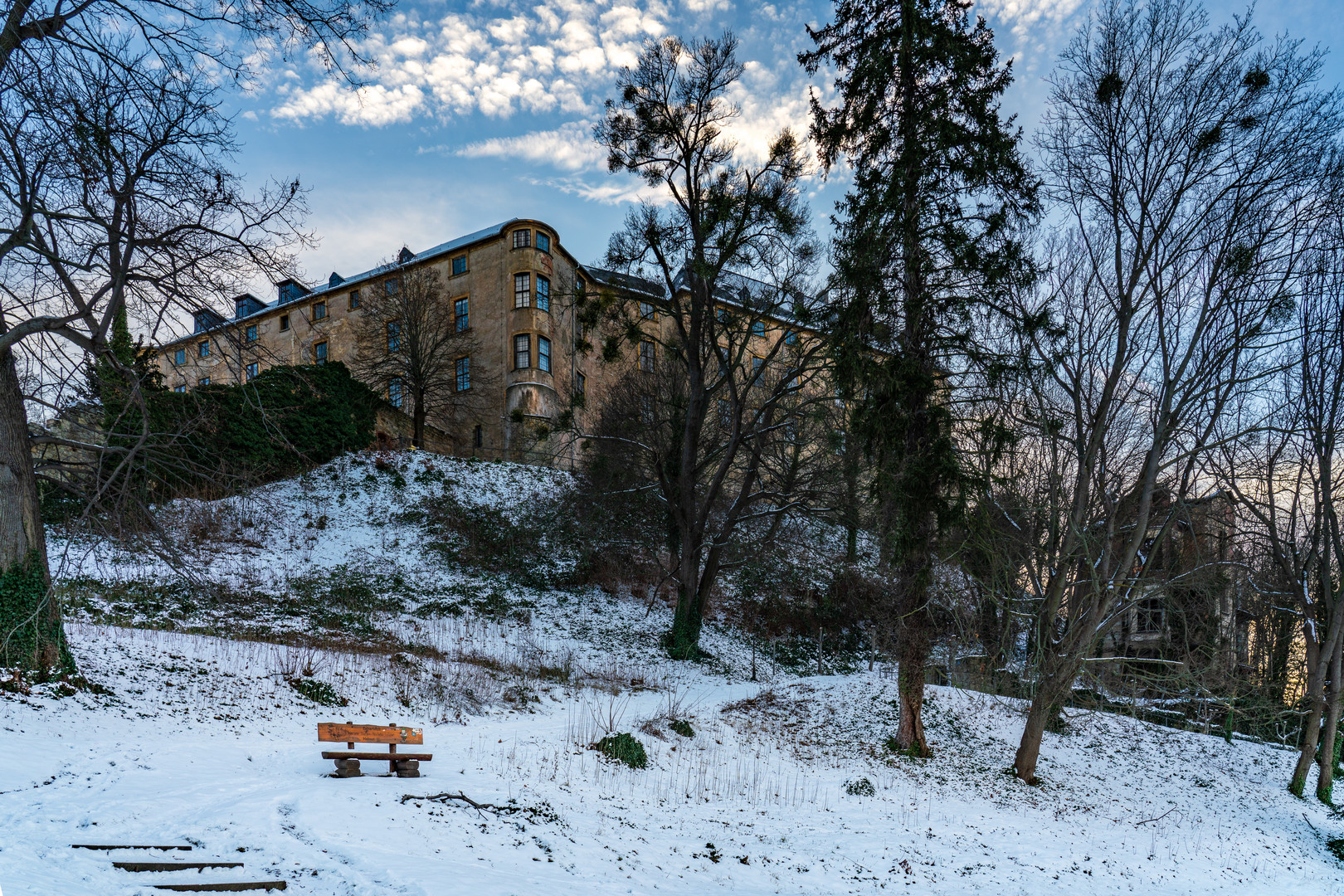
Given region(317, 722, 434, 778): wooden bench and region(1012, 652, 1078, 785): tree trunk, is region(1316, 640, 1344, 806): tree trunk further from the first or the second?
region(317, 722, 434, 778): wooden bench

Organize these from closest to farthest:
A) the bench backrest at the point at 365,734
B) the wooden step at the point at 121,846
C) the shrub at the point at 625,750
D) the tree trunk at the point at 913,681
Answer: the wooden step at the point at 121,846, the bench backrest at the point at 365,734, the shrub at the point at 625,750, the tree trunk at the point at 913,681

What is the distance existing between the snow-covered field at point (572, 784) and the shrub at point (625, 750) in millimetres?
197

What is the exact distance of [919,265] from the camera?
13242 millimetres

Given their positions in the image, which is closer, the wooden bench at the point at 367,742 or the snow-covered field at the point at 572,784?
the snow-covered field at the point at 572,784

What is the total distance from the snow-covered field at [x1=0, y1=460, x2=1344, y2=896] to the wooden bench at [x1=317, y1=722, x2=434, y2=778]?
20 cm

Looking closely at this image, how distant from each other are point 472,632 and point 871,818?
11.4 m

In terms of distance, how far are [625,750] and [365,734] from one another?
3.92 m

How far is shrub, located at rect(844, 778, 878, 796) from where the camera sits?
11156 millimetres

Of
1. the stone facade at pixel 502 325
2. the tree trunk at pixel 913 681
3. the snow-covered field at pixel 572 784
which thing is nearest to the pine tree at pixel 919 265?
the tree trunk at pixel 913 681

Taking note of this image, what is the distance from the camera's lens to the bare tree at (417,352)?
1334 inches

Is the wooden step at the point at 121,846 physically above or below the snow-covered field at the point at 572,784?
above

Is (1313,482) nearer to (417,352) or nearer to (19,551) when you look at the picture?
(19,551)

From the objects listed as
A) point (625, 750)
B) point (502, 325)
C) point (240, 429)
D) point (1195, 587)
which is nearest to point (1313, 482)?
point (1195, 587)

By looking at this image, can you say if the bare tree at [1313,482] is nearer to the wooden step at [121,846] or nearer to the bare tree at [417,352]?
the wooden step at [121,846]
